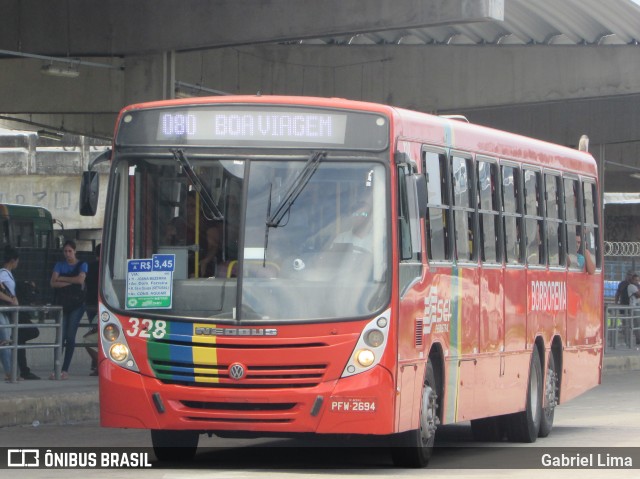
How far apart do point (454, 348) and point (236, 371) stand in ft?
8.23

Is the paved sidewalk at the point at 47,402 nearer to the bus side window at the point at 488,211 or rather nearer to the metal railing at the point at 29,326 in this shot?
the metal railing at the point at 29,326

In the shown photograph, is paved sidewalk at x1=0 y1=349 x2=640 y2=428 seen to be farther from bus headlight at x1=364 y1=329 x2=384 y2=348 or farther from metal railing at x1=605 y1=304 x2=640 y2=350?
metal railing at x1=605 y1=304 x2=640 y2=350

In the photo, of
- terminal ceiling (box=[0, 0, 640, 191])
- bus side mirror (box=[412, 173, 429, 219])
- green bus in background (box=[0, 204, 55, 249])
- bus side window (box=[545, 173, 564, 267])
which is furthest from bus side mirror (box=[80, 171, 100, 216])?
green bus in background (box=[0, 204, 55, 249])

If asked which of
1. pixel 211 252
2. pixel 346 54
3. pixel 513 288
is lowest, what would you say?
pixel 513 288

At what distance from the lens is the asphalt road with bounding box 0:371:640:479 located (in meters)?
12.0

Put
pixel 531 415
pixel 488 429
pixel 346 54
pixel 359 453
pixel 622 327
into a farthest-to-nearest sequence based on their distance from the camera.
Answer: pixel 622 327 → pixel 346 54 → pixel 488 429 → pixel 531 415 → pixel 359 453

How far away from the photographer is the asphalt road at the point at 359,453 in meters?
12.0

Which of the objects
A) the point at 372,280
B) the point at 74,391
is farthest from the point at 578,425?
the point at 372,280

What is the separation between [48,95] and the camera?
3694 centimetres

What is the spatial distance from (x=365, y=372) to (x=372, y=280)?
698mm

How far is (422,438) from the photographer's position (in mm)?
12352

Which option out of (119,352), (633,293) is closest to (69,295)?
(119,352)

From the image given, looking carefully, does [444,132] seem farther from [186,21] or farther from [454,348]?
[186,21]

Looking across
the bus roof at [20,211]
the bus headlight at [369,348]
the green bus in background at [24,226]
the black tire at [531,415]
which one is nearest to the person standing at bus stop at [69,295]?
the black tire at [531,415]
